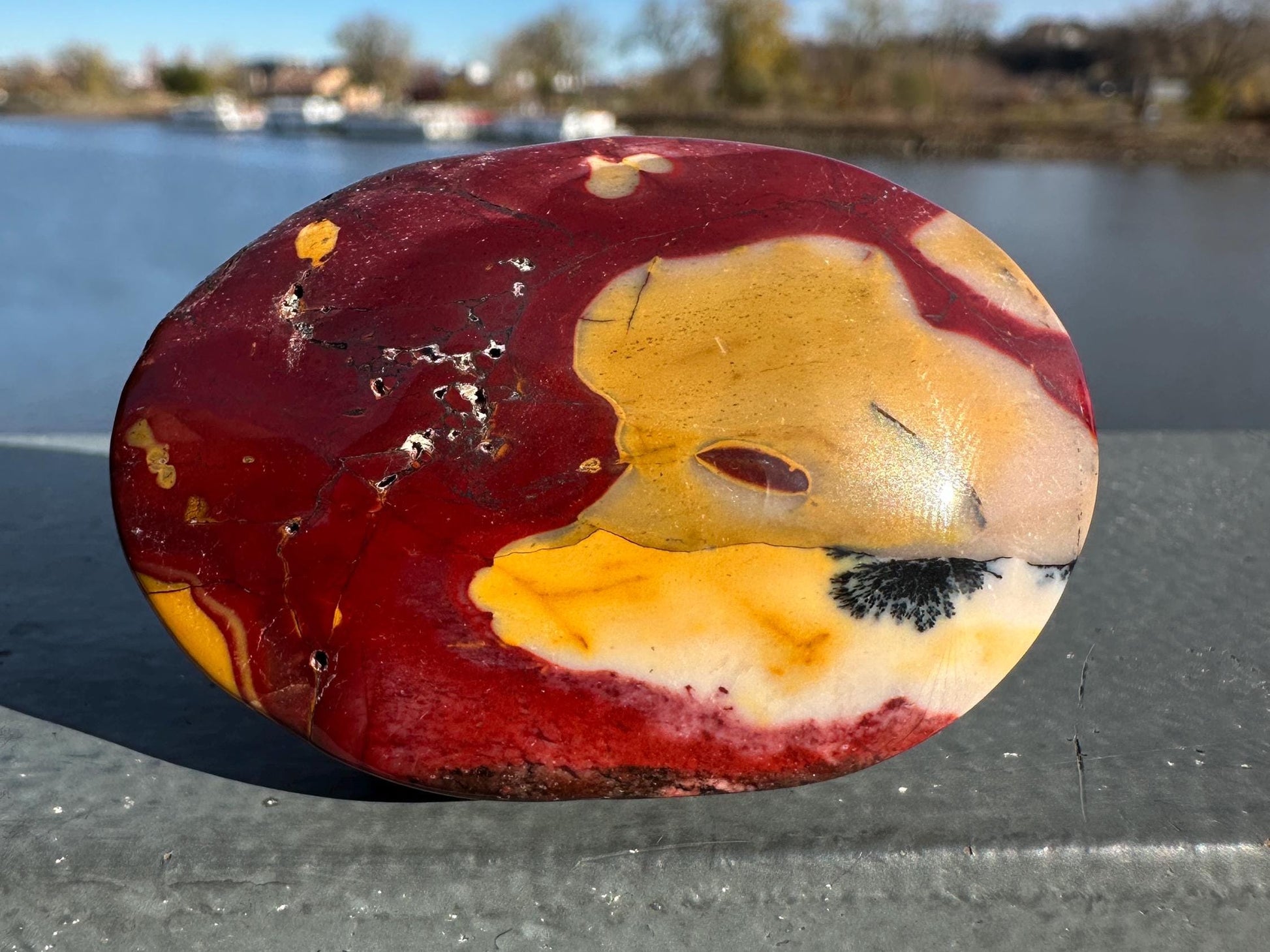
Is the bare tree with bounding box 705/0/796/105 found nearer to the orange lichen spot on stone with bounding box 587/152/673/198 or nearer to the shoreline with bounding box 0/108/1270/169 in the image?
the shoreline with bounding box 0/108/1270/169

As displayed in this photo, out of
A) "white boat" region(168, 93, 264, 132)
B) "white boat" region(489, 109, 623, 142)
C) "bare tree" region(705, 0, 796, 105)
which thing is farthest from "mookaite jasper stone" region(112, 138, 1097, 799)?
"white boat" region(168, 93, 264, 132)

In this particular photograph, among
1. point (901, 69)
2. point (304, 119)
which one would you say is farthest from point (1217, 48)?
point (304, 119)

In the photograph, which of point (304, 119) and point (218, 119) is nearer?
point (218, 119)

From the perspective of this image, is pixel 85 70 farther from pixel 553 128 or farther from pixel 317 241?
pixel 317 241

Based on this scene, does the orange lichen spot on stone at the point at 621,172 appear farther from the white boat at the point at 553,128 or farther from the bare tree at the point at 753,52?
the bare tree at the point at 753,52

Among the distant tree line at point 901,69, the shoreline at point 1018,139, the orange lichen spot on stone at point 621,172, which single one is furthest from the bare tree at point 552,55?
the orange lichen spot on stone at point 621,172

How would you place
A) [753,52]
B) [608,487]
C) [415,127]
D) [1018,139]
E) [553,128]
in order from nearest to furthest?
[608,487] → [1018,139] → [553,128] → [415,127] → [753,52]

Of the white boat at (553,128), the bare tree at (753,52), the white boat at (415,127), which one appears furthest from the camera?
the bare tree at (753,52)
